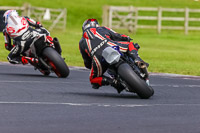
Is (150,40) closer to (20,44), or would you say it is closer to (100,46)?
(20,44)

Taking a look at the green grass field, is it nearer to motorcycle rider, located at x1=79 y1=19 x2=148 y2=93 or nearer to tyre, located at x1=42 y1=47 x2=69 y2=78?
tyre, located at x1=42 y1=47 x2=69 y2=78

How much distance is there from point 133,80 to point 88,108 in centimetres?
120

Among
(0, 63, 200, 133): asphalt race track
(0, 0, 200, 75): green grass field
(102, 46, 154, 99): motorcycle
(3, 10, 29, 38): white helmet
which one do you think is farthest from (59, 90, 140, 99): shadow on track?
(0, 0, 200, 75): green grass field

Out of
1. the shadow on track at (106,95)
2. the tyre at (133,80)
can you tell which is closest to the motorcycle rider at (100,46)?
the shadow on track at (106,95)

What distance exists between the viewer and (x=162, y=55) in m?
25.3

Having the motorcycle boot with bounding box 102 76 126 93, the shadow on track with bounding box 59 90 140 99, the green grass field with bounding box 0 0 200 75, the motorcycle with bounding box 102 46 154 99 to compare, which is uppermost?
the motorcycle with bounding box 102 46 154 99

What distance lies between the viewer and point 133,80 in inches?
412

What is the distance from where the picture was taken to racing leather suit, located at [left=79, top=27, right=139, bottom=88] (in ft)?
36.8

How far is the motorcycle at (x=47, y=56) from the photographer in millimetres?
14570

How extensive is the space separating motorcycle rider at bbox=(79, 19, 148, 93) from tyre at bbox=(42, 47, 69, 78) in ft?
9.21

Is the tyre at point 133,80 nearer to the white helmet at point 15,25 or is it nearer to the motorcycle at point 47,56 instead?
the motorcycle at point 47,56

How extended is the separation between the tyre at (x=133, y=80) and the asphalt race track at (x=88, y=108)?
0.54 ft

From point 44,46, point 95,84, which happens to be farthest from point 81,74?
point 95,84

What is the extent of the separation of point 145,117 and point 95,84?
3.02 meters
